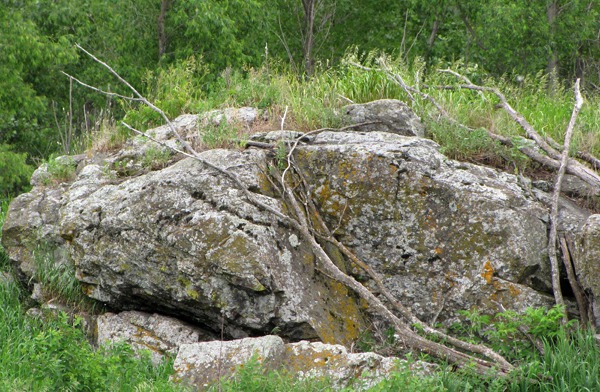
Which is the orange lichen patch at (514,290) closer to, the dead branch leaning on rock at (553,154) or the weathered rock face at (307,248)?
the weathered rock face at (307,248)

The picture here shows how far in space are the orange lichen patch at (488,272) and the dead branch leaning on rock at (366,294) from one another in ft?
3.00

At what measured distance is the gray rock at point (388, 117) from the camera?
7.68m

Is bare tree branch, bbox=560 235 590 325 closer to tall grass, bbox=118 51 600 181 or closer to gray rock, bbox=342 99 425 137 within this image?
tall grass, bbox=118 51 600 181

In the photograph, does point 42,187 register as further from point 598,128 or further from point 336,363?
point 598,128

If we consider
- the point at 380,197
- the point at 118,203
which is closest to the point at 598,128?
the point at 380,197

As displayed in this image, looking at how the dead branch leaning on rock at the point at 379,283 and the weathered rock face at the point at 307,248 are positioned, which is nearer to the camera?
the dead branch leaning on rock at the point at 379,283

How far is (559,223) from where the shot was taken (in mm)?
6539

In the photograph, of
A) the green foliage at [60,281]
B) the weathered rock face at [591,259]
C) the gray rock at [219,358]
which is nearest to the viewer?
the gray rock at [219,358]

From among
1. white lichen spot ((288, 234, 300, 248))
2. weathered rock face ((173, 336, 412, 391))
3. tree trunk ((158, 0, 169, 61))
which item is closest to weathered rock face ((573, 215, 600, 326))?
weathered rock face ((173, 336, 412, 391))

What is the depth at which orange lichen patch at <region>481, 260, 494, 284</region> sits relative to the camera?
6.31 meters

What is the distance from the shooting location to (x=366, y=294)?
6.07 m

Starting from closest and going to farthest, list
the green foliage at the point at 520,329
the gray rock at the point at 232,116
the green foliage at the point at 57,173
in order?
the green foliage at the point at 520,329, the gray rock at the point at 232,116, the green foliage at the point at 57,173

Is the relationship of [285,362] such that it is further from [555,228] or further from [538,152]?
[538,152]

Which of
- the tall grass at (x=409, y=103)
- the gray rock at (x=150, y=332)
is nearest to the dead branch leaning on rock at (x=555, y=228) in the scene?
the tall grass at (x=409, y=103)
